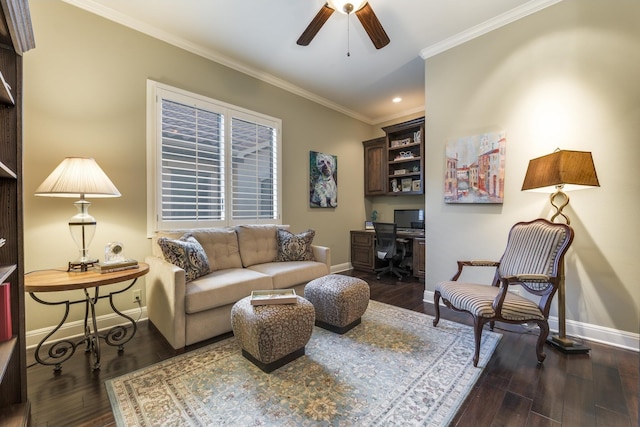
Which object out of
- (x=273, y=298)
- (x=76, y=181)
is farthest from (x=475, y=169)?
(x=76, y=181)

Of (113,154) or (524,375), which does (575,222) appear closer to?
(524,375)

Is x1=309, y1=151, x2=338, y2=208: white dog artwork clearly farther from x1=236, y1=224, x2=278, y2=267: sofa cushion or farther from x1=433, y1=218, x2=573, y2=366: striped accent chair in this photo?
x1=433, y1=218, x2=573, y2=366: striped accent chair

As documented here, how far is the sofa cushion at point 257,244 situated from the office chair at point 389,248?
1795mm

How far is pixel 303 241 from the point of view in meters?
3.21

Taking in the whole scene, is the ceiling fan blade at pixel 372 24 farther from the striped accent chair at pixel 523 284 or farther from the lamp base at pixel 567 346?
the lamp base at pixel 567 346

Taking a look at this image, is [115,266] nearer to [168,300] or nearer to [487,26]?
[168,300]

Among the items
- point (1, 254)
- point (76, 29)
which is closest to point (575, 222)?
point (1, 254)

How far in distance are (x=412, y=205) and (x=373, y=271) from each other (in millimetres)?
1418

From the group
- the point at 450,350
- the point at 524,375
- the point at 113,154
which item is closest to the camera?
the point at 524,375

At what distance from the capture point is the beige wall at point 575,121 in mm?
2051

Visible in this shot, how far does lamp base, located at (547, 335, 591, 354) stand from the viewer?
6.41ft

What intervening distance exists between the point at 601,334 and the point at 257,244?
3314mm

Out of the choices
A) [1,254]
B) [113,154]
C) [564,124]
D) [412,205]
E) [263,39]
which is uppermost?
[263,39]

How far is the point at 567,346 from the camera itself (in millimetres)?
1990
